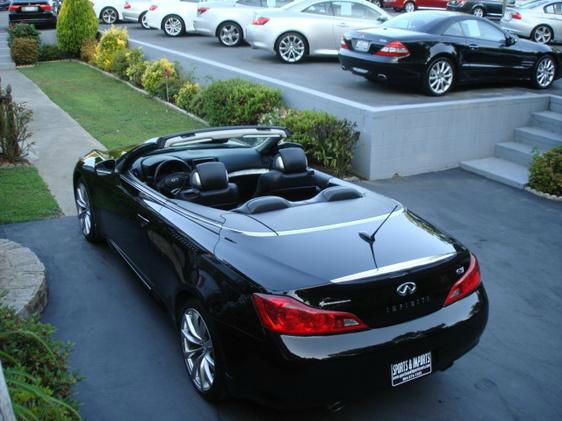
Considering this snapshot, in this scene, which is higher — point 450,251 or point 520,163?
point 450,251

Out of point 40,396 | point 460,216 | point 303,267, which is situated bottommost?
point 460,216

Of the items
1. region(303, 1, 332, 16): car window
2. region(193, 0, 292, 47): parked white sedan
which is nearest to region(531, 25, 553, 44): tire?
region(303, 1, 332, 16): car window

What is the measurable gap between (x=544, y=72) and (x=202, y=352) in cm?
1052

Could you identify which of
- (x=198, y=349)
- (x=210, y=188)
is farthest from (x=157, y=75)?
(x=198, y=349)

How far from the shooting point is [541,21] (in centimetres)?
2036

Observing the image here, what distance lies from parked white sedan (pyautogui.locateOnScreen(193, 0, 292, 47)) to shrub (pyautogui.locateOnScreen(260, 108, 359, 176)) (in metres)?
10.4

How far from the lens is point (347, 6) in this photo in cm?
1587

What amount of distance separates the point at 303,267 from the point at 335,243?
0.35 m

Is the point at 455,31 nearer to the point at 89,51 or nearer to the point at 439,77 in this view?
the point at 439,77

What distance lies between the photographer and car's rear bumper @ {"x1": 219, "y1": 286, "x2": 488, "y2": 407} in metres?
3.34

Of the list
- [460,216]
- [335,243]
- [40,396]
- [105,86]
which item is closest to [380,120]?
[460,216]

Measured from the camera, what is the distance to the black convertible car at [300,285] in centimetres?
339

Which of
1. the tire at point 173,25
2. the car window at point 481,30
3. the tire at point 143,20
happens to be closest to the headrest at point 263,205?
the car window at point 481,30

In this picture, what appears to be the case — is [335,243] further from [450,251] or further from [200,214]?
[200,214]
